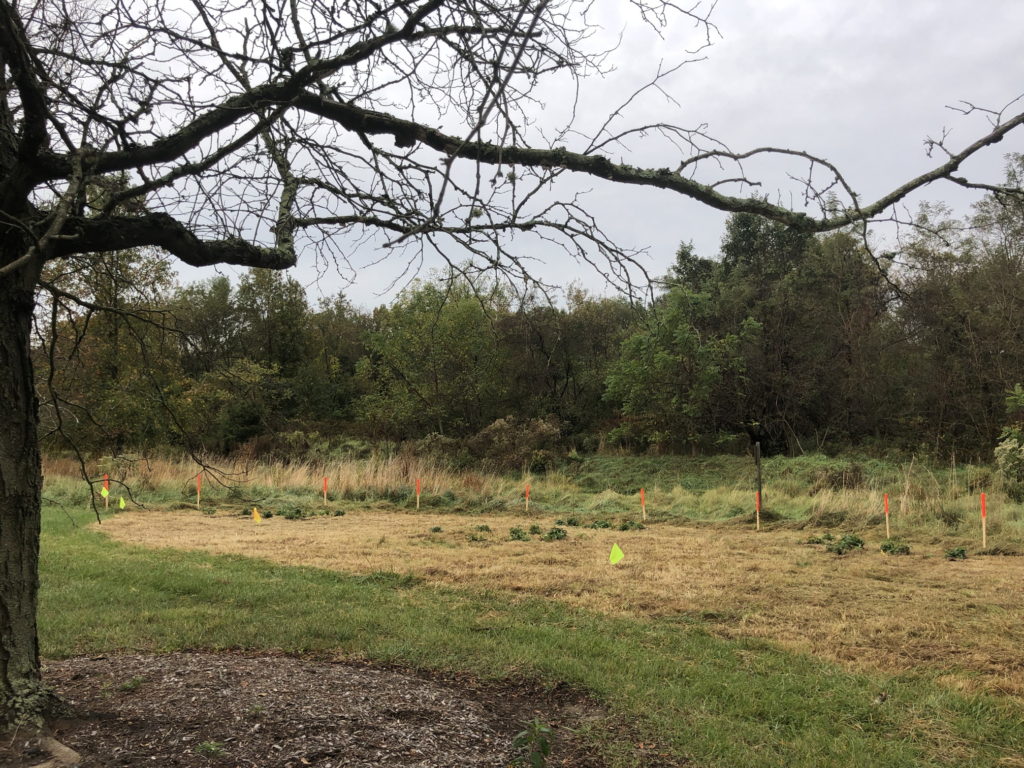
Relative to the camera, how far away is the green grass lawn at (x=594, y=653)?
3.66 m

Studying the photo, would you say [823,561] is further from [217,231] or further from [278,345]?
[278,345]

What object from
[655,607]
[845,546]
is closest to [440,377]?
[845,546]

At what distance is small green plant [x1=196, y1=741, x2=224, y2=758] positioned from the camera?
277cm

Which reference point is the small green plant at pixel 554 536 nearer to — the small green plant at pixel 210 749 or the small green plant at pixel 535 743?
the small green plant at pixel 535 743

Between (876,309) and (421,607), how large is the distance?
2078 centimetres

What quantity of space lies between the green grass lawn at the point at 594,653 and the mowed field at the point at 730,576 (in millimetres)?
414

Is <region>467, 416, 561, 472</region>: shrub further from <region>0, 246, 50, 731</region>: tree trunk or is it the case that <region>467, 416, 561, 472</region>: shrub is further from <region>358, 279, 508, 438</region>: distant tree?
<region>0, 246, 50, 731</region>: tree trunk

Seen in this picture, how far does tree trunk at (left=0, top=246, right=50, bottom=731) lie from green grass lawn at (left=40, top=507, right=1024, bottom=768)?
2.03 m

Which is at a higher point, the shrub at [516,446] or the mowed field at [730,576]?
the shrub at [516,446]

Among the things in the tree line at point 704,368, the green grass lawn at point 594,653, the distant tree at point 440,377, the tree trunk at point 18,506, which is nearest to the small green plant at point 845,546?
the green grass lawn at point 594,653

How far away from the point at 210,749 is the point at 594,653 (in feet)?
9.38

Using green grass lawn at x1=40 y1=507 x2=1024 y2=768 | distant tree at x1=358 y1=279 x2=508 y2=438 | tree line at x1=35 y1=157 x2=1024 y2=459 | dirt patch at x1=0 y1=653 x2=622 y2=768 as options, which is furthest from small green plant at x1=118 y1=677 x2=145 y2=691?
distant tree at x1=358 y1=279 x2=508 y2=438

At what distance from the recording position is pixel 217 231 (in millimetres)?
3566

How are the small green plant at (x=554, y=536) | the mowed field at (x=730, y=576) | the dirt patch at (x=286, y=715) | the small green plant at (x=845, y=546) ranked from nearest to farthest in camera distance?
the dirt patch at (x=286, y=715)
the mowed field at (x=730, y=576)
the small green plant at (x=845, y=546)
the small green plant at (x=554, y=536)
